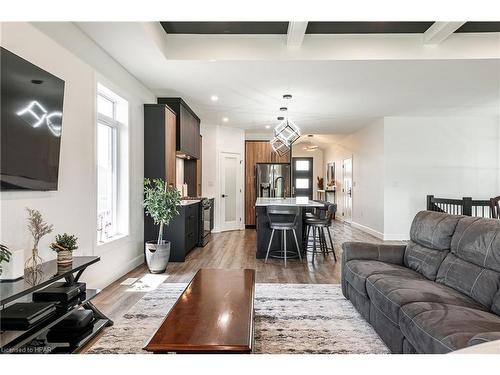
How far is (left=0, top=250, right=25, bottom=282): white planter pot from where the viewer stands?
191 centimetres

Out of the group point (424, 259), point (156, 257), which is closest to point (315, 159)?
point (156, 257)

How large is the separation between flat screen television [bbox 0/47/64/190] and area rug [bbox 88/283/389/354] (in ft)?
4.28

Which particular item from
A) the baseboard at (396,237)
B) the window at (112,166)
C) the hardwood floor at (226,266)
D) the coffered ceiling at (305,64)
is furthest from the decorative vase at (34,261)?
the baseboard at (396,237)

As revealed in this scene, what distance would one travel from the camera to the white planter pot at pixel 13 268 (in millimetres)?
1908

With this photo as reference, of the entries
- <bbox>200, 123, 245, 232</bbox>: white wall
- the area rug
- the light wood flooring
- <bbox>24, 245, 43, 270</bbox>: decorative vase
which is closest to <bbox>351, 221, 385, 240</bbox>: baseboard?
the light wood flooring

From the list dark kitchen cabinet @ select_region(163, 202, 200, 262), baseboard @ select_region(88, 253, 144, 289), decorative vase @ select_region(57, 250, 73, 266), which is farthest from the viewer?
dark kitchen cabinet @ select_region(163, 202, 200, 262)

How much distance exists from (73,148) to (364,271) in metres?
2.86

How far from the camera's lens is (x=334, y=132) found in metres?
8.98

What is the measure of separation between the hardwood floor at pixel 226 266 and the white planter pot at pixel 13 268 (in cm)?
71

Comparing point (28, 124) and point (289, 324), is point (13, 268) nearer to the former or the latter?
point (28, 124)

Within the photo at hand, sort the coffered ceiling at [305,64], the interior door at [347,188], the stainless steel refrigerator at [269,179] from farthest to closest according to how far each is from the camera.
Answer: the interior door at [347,188]
the stainless steel refrigerator at [269,179]
the coffered ceiling at [305,64]

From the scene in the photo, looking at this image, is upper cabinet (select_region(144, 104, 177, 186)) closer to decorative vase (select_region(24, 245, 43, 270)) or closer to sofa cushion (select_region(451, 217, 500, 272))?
decorative vase (select_region(24, 245, 43, 270))

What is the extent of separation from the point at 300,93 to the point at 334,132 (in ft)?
13.6

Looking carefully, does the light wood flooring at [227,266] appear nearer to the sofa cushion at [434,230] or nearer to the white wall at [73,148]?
the white wall at [73,148]
